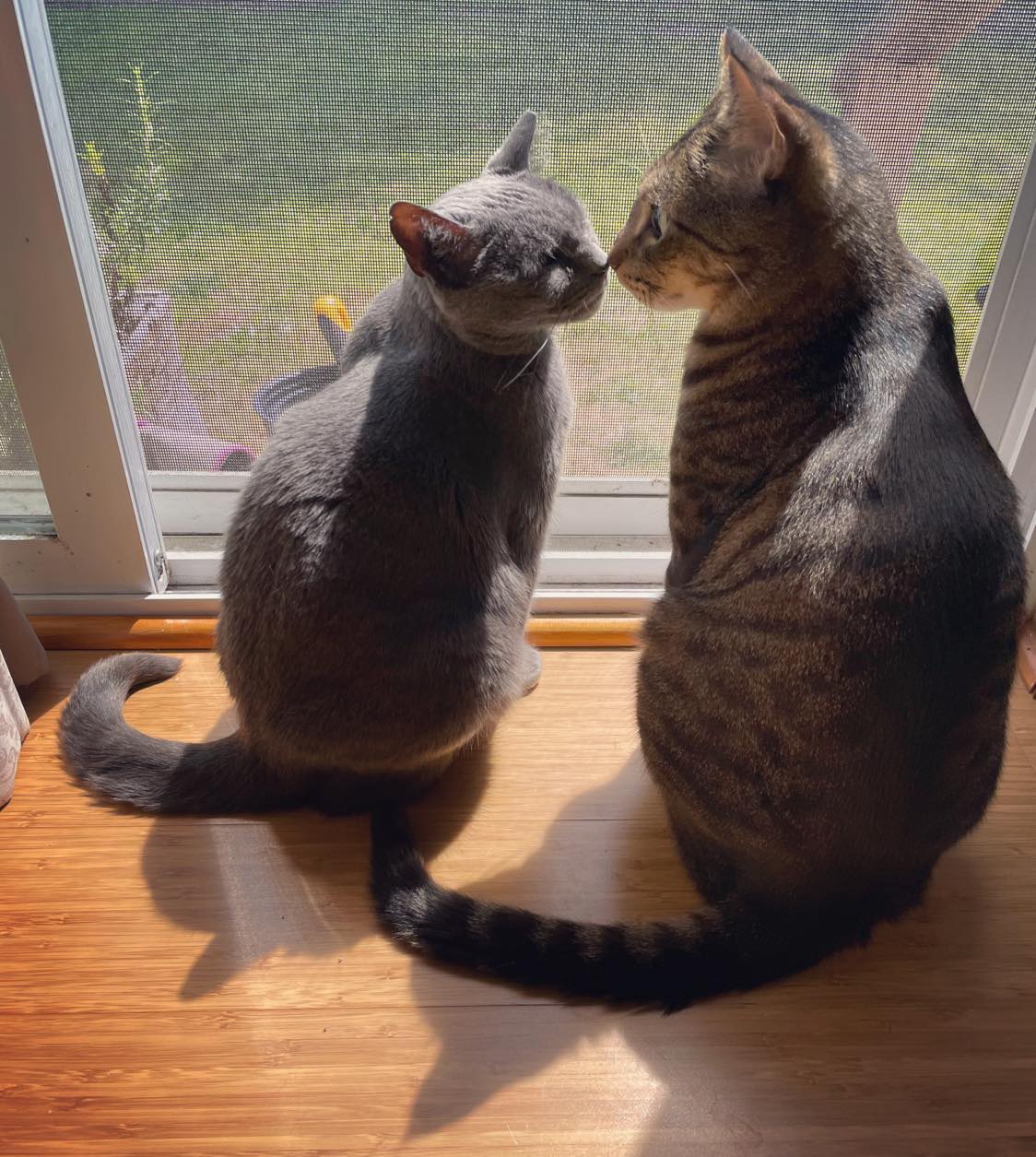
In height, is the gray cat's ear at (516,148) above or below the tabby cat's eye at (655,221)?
above

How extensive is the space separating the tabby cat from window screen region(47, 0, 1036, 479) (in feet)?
0.72

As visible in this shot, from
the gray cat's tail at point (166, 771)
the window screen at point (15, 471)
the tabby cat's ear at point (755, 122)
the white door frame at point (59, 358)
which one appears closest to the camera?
the tabby cat's ear at point (755, 122)

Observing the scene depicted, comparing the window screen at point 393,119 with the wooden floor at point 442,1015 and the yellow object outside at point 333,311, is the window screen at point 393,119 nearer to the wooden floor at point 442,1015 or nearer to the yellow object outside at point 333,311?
the yellow object outside at point 333,311

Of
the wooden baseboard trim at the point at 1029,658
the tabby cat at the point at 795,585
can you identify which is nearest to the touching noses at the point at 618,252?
the tabby cat at the point at 795,585

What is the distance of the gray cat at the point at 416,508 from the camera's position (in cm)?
114

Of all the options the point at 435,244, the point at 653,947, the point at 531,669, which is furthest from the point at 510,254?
the point at 653,947

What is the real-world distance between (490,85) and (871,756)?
101 centimetres

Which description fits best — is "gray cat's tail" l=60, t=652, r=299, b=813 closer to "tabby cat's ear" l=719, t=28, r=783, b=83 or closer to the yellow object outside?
the yellow object outside

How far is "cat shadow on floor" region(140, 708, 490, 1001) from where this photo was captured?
3.90ft

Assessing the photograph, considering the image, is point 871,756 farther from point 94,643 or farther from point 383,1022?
point 94,643

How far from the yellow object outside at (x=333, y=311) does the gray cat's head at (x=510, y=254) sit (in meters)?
0.33

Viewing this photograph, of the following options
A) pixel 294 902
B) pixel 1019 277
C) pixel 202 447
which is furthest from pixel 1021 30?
pixel 294 902

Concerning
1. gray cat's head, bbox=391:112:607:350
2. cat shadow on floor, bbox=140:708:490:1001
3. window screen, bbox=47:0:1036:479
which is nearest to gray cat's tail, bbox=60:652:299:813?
cat shadow on floor, bbox=140:708:490:1001

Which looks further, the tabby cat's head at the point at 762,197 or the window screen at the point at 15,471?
the window screen at the point at 15,471
